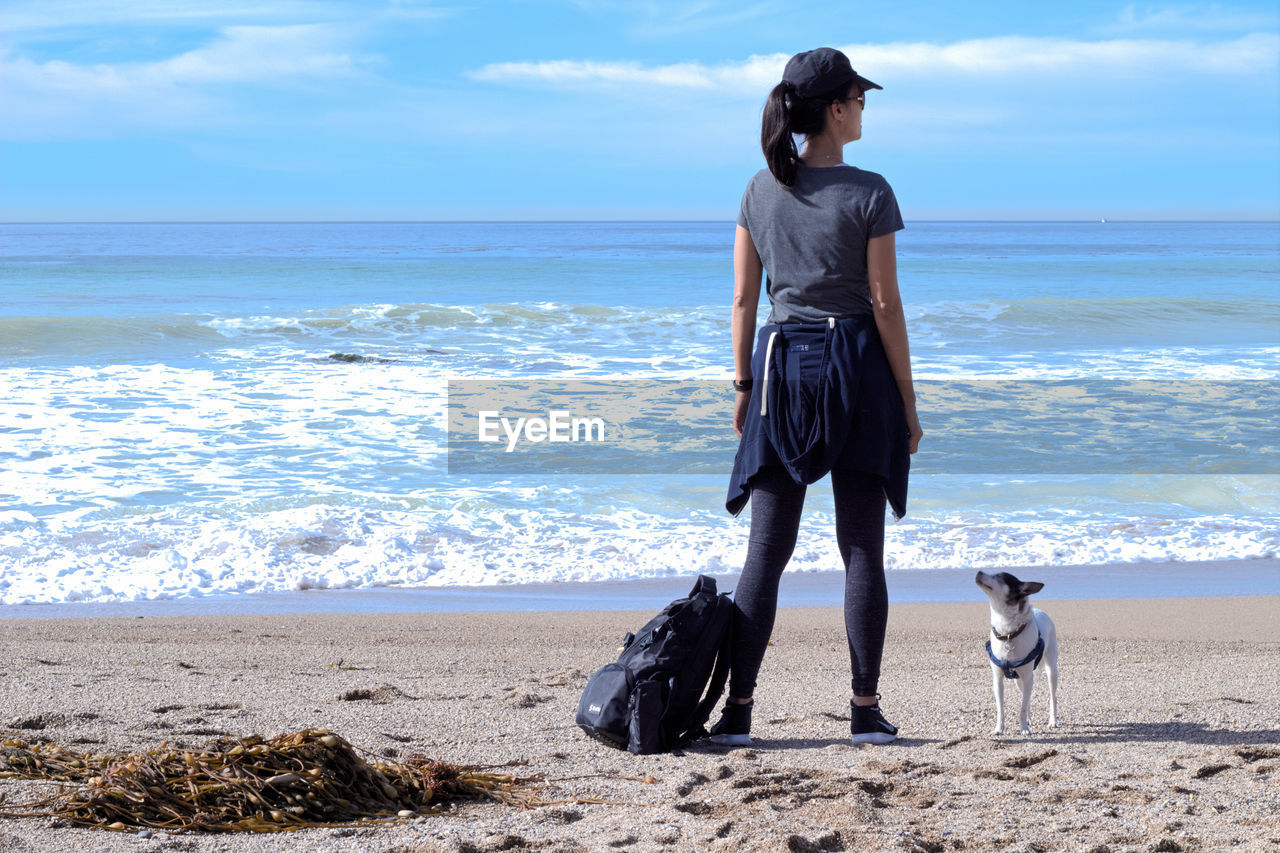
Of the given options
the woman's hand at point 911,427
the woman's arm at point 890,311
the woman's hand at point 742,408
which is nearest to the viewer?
the woman's arm at point 890,311

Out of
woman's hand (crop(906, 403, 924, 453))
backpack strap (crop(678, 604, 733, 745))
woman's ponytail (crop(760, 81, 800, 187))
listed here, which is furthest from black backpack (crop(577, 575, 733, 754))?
woman's ponytail (crop(760, 81, 800, 187))

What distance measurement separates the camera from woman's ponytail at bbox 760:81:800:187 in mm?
2791

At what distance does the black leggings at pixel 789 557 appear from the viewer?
114 inches

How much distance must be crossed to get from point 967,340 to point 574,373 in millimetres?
8091

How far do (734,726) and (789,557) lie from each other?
1.75 feet

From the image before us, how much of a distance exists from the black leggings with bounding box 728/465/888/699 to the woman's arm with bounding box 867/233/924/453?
0.79 ft

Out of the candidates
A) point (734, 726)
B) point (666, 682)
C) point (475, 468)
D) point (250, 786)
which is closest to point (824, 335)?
point (666, 682)

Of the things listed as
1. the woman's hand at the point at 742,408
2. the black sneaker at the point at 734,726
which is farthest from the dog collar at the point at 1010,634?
the woman's hand at the point at 742,408

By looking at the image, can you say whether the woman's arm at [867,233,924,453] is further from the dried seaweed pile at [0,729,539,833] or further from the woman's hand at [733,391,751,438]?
the dried seaweed pile at [0,729,539,833]

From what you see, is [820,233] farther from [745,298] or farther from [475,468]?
[475,468]

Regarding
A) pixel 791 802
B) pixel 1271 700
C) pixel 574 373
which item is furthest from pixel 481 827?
pixel 574 373

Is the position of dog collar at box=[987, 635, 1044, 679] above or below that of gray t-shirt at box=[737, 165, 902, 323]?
below

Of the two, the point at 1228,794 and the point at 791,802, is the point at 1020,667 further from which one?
the point at 791,802

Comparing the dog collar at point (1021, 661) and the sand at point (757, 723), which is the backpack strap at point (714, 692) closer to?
the sand at point (757, 723)
